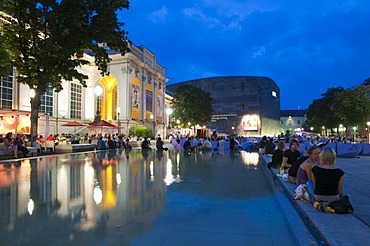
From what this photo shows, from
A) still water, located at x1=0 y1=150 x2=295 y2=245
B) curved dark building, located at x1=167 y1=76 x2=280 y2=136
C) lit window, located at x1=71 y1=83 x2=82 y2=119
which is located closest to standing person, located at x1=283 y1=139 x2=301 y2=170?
still water, located at x1=0 y1=150 x2=295 y2=245

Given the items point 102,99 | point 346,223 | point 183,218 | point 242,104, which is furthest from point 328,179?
point 242,104

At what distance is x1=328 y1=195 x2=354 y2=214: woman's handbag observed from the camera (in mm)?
4176

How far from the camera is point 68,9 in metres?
15.3

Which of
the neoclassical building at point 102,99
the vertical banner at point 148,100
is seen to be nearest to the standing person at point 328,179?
the neoclassical building at point 102,99

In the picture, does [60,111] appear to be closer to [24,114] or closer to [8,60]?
[24,114]

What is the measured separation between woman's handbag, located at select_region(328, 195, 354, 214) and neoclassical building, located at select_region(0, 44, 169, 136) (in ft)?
74.1

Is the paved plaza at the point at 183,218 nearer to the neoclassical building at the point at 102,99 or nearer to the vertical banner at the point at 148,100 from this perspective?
the neoclassical building at the point at 102,99

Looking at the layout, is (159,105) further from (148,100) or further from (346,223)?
(346,223)

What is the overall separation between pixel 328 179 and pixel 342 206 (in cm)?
44

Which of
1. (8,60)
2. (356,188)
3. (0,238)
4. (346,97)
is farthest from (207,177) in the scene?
(346,97)

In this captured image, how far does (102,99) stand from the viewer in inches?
1551

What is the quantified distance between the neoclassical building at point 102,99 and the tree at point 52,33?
8179 millimetres

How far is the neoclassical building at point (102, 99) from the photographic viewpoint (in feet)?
80.1

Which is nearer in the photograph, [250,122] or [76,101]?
[76,101]
